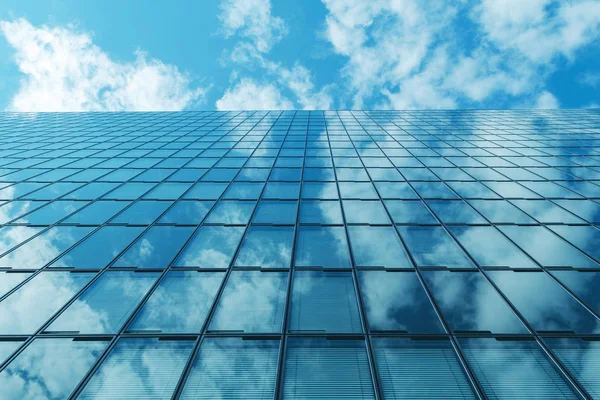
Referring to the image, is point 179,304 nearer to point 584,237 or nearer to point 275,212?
point 275,212

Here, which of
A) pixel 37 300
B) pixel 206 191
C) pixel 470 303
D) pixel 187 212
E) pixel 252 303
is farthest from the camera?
pixel 206 191

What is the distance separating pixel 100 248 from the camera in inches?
379

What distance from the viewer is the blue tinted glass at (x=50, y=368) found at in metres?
5.57

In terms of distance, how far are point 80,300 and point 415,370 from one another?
7179 millimetres

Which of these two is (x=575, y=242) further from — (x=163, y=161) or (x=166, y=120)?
(x=166, y=120)

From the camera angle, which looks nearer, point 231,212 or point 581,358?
point 581,358

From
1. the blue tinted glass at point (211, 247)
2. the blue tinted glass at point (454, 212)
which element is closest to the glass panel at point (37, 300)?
the blue tinted glass at point (211, 247)

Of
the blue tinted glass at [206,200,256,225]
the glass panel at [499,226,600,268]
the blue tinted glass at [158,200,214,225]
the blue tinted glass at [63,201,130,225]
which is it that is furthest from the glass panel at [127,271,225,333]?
the glass panel at [499,226,600,268]

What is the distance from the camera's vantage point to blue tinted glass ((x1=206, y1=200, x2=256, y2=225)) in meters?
11.2

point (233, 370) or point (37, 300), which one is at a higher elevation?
point (37, 300)

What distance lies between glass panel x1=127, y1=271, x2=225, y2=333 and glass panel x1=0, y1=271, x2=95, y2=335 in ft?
6.63

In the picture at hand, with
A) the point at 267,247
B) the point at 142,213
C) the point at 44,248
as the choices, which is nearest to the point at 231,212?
the point at 267,247

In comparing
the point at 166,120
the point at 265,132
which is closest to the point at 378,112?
the point at 265,132

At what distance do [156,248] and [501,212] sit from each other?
1128 cm
